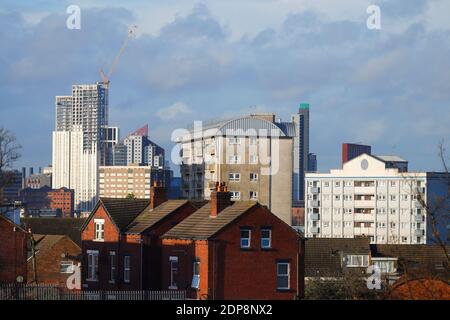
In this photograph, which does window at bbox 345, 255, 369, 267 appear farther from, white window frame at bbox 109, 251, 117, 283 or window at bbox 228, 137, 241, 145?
window at bbox 228, 137, 241, 145

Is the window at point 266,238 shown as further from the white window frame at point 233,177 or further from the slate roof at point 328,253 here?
the white window frame at point 233,177

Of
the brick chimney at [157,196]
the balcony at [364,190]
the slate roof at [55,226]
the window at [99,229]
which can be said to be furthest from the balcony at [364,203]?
the window at [99,229]

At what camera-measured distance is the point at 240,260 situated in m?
55.2

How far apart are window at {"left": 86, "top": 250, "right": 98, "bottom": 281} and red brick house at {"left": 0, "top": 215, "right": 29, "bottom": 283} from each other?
3.66 m

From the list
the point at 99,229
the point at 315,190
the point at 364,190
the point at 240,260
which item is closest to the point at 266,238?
the point at 240,260

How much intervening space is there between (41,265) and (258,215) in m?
21.3

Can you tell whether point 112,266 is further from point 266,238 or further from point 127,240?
point 266,238

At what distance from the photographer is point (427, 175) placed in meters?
161

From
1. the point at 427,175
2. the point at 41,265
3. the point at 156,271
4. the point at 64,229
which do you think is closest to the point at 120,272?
the point at 156,271

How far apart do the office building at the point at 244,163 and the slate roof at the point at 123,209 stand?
9659 cm

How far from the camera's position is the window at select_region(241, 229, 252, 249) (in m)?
55.4

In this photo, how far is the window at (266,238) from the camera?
2203 inches

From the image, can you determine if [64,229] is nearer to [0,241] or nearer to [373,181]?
[0,241]

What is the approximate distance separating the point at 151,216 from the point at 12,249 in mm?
7366
